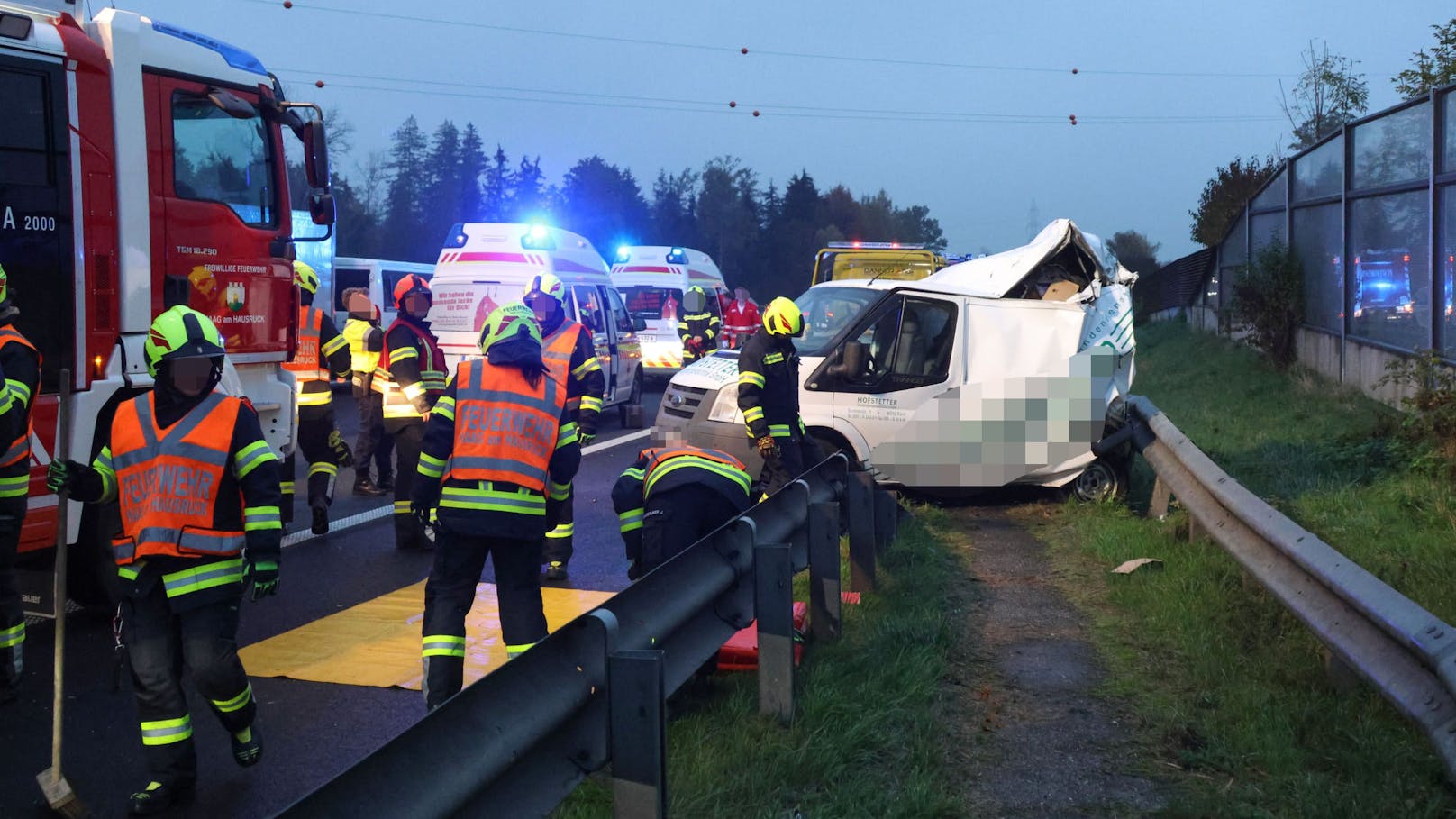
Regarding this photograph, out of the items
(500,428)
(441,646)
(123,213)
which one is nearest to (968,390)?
(500,428)

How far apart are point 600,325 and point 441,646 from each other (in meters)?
12.0

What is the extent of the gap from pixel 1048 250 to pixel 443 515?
22.5 feet

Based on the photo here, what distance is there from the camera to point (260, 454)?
4.61 meters

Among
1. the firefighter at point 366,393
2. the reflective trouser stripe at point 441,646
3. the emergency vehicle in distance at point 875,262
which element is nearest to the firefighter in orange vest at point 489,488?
the reflective trouser stripe at point 441,646

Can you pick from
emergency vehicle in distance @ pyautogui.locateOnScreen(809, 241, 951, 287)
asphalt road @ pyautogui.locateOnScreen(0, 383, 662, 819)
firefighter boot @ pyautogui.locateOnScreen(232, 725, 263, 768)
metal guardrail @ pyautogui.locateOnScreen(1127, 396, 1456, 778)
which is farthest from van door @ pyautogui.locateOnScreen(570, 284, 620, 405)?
firefighter boot @ pyautogui.locateOnScreen(232, 725, 263, 768)

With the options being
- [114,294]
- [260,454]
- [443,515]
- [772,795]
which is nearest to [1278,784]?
[772,795]

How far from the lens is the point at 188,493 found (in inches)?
175

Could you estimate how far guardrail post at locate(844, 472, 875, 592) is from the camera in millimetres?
6938

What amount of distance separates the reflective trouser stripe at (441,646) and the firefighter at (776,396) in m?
3.78

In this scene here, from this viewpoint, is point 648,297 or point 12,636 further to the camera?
point 648,297

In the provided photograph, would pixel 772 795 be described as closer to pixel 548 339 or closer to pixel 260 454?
pixel 260 454

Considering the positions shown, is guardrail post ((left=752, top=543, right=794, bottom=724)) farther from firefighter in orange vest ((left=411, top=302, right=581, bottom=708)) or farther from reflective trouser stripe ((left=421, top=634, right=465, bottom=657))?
reflective trouser stripe ((left=421, top=634, right=465, bottom=657))

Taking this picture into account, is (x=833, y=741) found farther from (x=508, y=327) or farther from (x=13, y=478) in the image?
(x=13, y=478)

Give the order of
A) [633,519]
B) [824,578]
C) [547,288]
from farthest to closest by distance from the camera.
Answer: [547,288], [824,578], [633,519]
